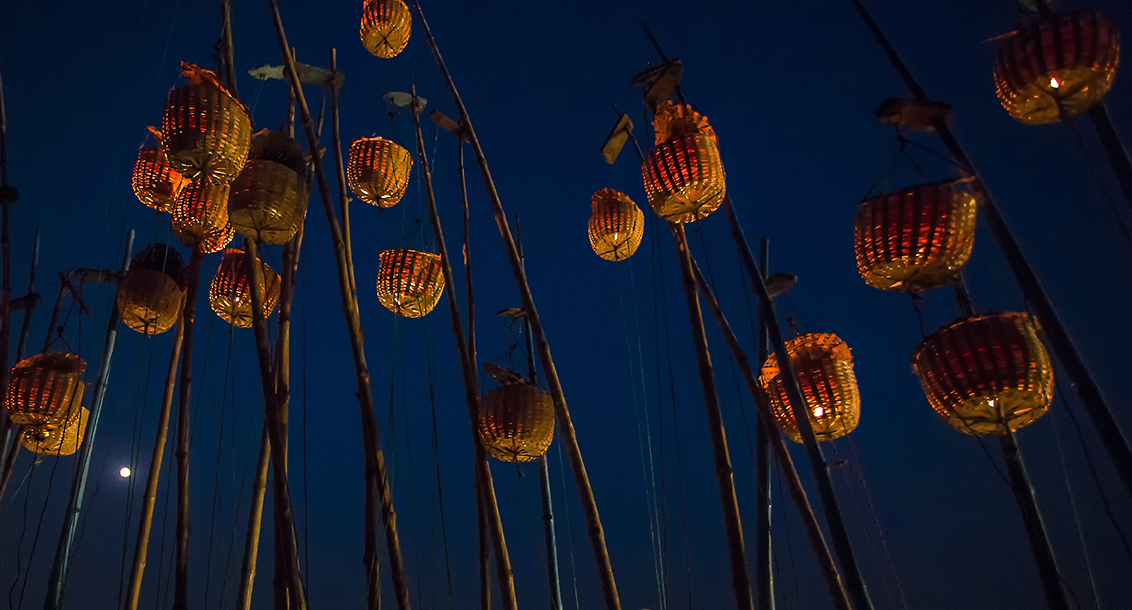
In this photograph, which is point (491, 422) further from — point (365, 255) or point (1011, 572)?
point (365, 255)

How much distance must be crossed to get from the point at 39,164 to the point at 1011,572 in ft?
52.4

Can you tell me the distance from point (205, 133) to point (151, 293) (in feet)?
4.44

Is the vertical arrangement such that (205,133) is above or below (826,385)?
above

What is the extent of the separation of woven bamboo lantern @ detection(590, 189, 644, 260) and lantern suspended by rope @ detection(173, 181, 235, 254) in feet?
7.01

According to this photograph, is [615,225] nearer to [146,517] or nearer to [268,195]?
[268,195]

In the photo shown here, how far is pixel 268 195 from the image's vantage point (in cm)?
272

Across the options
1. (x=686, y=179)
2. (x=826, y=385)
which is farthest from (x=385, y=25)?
(x=826, y=385)

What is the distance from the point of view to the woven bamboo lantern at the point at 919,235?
2635mm

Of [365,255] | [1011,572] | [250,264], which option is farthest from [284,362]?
[365,255]

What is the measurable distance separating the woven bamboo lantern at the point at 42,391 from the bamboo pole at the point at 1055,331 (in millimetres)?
4550

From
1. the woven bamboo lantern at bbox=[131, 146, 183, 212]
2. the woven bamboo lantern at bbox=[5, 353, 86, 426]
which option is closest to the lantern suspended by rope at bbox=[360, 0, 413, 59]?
the woven bamboo lantern at bbox=[131, 146, 183, 212]

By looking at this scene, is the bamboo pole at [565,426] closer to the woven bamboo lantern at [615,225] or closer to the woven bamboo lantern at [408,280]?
the woven bamboo lantern at [408,280]

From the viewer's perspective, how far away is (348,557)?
519 inches

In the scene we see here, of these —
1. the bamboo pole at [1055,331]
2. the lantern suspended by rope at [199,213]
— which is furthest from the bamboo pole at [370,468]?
the bamboo pole at [1055,331]
